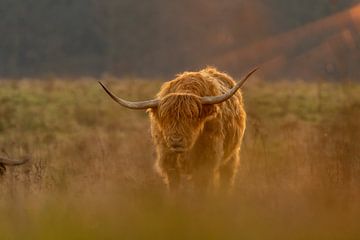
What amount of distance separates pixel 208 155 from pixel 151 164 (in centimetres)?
105

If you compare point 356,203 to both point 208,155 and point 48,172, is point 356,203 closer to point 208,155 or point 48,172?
point 208,155

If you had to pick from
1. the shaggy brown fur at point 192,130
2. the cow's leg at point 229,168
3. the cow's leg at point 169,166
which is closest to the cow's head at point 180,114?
the shaggy brown fur at point 192,130

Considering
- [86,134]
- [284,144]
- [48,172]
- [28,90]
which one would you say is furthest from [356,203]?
[28,90]

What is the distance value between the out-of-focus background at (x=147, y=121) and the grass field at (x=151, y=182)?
1 centimetres

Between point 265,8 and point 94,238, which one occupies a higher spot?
point 265,8

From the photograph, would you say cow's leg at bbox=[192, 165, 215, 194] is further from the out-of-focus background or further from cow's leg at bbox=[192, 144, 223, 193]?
the out-of-focus background

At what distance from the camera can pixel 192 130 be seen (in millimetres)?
7891

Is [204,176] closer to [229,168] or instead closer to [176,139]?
[176,139]

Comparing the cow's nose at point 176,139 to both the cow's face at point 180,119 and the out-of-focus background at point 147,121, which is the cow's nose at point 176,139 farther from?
the out-of-focus background at point 147,121

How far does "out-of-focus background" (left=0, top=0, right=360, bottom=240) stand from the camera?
3.20m

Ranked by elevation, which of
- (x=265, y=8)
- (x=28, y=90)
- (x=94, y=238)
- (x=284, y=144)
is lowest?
(x=94, y=238)

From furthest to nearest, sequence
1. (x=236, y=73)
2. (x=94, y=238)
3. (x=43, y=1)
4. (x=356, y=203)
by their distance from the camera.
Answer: (x=43, y=1)
(x=236, y=73)
(x=356, y=203)
(x=94, y=238)

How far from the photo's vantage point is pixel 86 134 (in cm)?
1570

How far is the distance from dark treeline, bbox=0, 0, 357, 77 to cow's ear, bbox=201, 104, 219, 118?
37201mm
